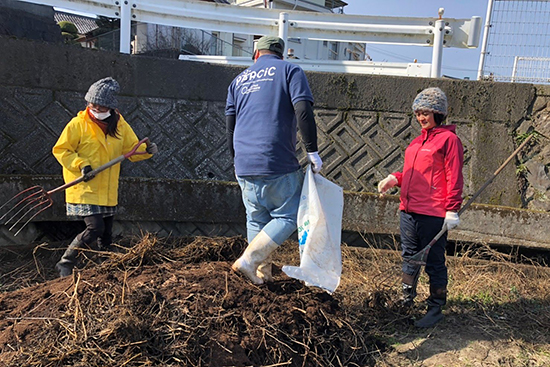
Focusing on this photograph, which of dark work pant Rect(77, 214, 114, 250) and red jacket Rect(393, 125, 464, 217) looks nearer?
Result: red jacket Rect(393, 125, 464, 217)

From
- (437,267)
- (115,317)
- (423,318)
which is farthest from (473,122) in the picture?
(115,317)

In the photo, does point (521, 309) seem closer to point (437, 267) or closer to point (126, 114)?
point (437, 267)

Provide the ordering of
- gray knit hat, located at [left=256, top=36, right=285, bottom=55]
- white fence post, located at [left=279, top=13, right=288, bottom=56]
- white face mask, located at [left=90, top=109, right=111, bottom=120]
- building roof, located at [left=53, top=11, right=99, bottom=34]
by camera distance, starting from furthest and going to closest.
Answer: building roof, located at [left=53, top=11, right=99, bottom=34] < white fence post, located at [left=279, top=13, right=288, bottom=56] < white face mask, located at [left=90, top=109, right=111, bottom=120] < gray knit hat, located at [left=256, top=36, right=285, bottom=55]

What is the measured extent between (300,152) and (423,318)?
8.04 ft

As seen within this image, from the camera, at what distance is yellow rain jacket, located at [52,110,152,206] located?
3174 millimetres

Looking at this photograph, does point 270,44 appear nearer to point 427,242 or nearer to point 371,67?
point 427,242

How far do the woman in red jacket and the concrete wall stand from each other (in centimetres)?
162

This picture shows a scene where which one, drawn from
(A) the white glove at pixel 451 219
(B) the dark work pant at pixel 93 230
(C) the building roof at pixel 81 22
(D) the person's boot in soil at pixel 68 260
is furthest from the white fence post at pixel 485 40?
(C) the building roof at pixel 81 22

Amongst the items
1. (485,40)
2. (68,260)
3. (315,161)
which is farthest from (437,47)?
(68,260)

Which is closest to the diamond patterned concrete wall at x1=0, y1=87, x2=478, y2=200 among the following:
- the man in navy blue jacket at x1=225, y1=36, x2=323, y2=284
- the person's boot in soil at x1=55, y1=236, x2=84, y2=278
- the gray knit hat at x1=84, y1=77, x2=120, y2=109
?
the gray knit hat at x1=84, y1=77, x2=120, y2=109

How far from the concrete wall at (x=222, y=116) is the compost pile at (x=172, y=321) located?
69.5 inches

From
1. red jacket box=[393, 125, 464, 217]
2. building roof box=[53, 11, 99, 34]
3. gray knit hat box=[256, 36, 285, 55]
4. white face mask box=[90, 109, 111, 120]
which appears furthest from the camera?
building roof box=[53, 11, 99, 34]

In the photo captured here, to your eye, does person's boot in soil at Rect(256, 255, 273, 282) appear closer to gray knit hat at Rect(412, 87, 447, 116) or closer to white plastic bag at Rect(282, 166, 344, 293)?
white plastic bag at Rect(282, 166, 344, 293)

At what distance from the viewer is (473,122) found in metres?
4.58
